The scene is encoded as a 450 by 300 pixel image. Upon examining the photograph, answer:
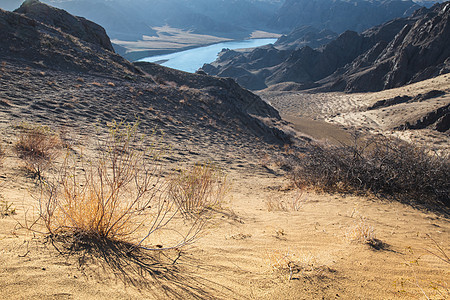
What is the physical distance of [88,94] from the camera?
12422 mm

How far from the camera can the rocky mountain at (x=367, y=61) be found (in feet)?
163

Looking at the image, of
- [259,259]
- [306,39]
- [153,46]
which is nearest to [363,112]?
[259,259]

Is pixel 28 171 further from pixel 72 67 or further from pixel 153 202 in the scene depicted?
pixel 72 67

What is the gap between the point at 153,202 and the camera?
398cm

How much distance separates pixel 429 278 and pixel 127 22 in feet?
733

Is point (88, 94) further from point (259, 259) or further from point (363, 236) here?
point (363, 236)

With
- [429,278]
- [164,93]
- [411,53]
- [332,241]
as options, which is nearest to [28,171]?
[332,241]

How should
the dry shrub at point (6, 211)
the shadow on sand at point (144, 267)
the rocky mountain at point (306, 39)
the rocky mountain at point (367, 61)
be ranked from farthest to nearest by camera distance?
1. the rocky mountain at point (306, 39)
2. the rocky mountain at point (367, 61)
3. the dry shrub at point (6, 211)
4. the shadow on sand at point (144, 267)

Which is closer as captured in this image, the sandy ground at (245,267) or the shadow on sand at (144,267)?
the sandy ground at (245,267)

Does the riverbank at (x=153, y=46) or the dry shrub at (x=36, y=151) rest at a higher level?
the riverbank at (x=153, y=46)

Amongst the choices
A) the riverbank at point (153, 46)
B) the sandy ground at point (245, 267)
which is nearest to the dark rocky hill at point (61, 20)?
the sandy ground at point (245, 267)

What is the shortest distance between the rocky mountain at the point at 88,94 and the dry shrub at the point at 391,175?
5.34 meters

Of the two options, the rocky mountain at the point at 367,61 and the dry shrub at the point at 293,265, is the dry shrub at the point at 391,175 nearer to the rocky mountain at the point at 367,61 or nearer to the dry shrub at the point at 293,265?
the dry shrub at the point at 293,265

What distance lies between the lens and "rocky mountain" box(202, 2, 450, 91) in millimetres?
49781
